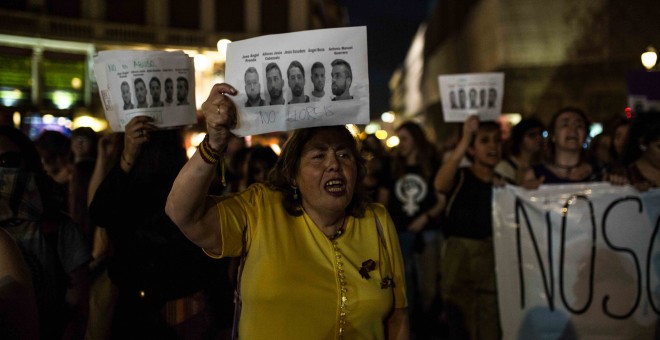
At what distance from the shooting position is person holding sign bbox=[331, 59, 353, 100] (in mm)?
2400

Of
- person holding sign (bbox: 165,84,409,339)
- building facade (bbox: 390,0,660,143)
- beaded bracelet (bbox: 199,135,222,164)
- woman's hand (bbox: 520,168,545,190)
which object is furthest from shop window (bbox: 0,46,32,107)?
beaded bracelet (bbox: 199,135,222,164)

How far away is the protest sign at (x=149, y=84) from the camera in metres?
3.32

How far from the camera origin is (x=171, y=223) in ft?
11.1

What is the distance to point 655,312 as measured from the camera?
459 cm

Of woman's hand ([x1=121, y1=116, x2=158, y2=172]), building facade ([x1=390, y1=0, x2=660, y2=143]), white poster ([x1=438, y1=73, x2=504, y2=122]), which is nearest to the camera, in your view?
woman's hand ([x1=121, y1=116, x2=158, y2=172])

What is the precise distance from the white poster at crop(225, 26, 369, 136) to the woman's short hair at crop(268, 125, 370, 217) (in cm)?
23

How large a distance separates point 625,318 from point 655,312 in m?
0.23

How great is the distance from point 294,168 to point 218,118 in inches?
24.2

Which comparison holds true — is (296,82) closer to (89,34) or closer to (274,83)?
(274,83)

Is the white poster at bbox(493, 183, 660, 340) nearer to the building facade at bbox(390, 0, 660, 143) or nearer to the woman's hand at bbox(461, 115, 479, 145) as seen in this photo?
the woman's hand at bbox(461, 115, 479, 145)

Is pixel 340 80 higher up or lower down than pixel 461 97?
lower down

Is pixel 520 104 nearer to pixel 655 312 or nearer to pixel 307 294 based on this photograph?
pixel 655 312

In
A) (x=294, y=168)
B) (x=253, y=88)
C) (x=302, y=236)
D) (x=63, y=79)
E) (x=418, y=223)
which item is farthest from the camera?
(x=63, y=79)

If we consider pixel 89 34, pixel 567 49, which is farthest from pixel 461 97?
pixel 567 49
